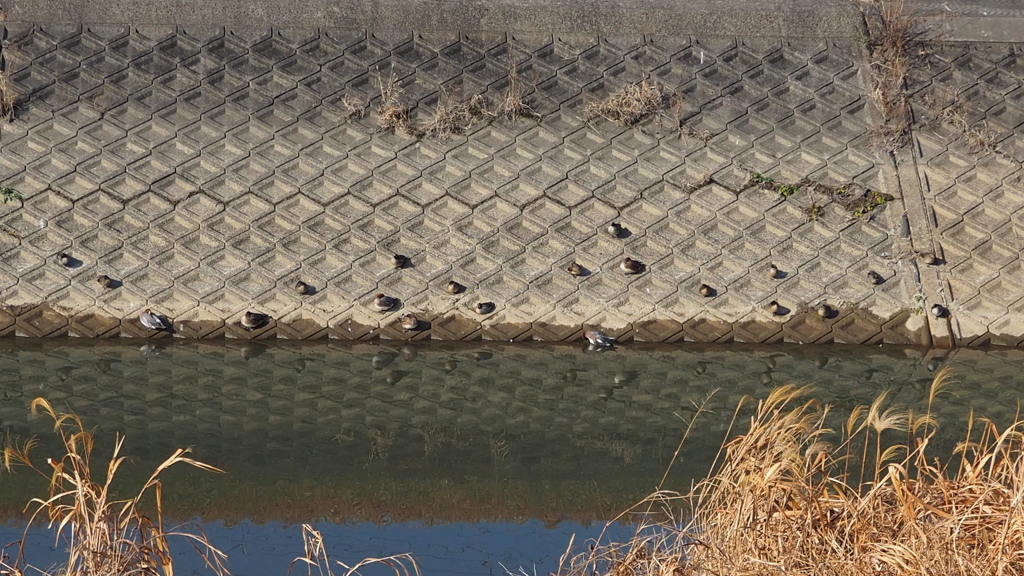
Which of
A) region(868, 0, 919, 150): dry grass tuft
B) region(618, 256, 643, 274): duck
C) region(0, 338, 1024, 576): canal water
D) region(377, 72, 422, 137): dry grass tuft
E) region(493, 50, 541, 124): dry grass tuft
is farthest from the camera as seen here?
region(868, 0, 919, 150): dry grass tuft

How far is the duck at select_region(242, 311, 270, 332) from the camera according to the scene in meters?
10.7

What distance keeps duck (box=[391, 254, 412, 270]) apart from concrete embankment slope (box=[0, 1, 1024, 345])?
105 mm

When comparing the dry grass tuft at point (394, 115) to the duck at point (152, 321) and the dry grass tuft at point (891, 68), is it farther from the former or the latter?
the dry grass tuft at point (891, 68)

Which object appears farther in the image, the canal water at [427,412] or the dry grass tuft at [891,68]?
the dry grass tuft at [891,68]

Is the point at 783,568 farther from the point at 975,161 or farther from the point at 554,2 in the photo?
the point at 554,2

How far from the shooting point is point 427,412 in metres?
10.0

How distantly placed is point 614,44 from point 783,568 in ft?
28.0

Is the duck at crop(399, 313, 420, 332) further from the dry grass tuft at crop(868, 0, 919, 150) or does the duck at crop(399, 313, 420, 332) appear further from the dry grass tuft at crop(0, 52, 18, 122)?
the dry grass tuft at crop(868, 0, 919, 150)

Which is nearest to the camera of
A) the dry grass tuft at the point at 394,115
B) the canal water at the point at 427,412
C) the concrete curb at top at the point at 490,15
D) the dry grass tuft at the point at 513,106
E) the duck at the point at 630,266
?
the canal water at the point at 427,412

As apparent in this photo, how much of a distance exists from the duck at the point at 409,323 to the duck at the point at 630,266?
6.38 feet

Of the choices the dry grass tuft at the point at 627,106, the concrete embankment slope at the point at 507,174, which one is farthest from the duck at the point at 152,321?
the dry grass tuft at the point at 627,106

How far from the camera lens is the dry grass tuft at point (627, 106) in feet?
40.8

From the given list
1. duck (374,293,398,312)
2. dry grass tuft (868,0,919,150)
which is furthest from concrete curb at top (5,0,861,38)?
duck (374,293,398,312)

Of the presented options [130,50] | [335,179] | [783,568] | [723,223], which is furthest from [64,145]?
[783,568]
